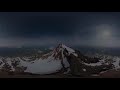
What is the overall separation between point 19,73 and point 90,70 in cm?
85

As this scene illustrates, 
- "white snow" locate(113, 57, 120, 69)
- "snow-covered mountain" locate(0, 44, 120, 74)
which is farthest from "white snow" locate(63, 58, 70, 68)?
"white snow" locate(113, 57, 120, 69)

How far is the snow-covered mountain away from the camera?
262cm

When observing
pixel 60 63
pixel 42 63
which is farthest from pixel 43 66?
pixel 60 63

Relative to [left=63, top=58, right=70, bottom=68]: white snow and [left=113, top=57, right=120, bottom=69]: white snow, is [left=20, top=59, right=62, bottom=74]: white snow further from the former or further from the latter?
[left=113, top=57, right=120, bottom=69]: white snow

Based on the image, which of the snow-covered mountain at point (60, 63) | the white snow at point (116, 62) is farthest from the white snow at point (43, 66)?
the white snow at point (116, 62)

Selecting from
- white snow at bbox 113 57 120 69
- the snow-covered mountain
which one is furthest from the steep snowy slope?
white snow at bbox 113 57 120 69

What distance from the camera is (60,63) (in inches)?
103

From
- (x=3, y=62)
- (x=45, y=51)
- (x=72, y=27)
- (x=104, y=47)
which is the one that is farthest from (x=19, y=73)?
(x=104, y=47)

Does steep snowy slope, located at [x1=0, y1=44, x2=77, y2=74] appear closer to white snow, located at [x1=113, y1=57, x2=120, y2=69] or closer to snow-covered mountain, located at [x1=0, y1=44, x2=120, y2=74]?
snow-covered mountain, located at [x1=0, y1=44, x2=120, y2=74]

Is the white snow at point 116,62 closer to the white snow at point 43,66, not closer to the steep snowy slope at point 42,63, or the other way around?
the steep snowy slope at point 42,63

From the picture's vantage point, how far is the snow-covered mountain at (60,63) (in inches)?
103
